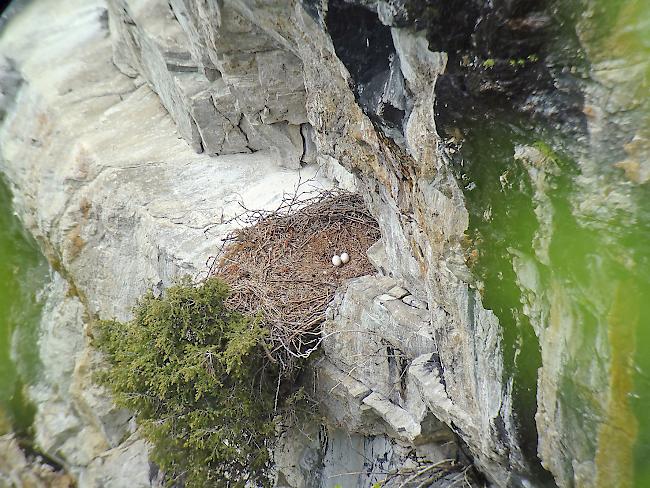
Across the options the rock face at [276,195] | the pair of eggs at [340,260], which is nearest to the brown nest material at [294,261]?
the pair of eggs at [340,260]

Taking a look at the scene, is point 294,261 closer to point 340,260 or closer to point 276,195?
point 340,260

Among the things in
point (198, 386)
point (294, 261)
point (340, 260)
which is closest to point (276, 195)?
→ point (294, 261)

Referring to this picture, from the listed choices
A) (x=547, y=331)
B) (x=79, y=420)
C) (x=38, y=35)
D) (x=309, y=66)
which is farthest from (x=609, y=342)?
(x=38, y=35)

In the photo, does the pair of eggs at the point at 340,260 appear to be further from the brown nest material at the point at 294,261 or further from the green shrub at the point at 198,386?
the green shrub at the point at 198,386

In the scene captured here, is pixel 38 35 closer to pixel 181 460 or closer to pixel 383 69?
pixel 181 460

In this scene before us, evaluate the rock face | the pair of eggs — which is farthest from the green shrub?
the pair of eggs
